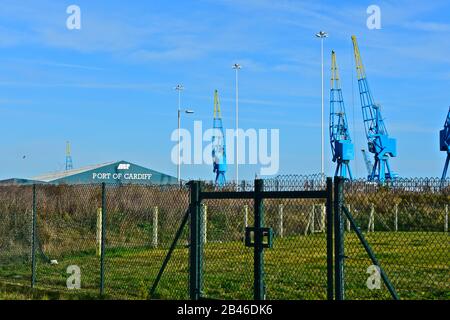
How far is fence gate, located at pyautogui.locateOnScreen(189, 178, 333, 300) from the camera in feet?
28.5

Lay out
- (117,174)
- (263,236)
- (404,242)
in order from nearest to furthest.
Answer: (263,236)
(404,242)
(117,174)

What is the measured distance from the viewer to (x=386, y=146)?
224 feet

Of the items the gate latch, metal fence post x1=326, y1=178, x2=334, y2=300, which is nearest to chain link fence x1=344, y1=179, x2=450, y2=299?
metal fence post x1=326, y1=178, x2=334, y2=300

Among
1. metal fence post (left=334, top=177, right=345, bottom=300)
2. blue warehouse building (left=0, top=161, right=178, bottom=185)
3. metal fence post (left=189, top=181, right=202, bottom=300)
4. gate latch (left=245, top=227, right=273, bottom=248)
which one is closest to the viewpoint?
metal fence post (left=334, top=177, right=345, bottom=300)

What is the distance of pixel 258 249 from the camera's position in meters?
8.69

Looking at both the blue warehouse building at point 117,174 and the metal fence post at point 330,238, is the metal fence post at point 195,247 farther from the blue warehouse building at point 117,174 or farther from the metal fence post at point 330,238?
the blue warehouse building at point 117,174

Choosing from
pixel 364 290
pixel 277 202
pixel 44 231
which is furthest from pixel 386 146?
pixel 364 290

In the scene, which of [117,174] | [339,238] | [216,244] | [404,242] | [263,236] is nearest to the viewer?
[339,238]

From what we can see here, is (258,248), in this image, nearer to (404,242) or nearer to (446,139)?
(404,242)

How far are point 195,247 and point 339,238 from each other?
224 centimetres

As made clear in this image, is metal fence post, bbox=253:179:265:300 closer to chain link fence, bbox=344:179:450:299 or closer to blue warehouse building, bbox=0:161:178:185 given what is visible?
chain link fence, bbox=344:179:450:299

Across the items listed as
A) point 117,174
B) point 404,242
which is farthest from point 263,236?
point 117,174

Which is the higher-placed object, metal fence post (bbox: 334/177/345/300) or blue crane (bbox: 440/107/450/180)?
blue crane (bbox: 440/107/450/180)
